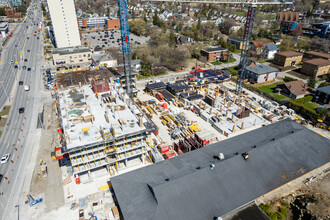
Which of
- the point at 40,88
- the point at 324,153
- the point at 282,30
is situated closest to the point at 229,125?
the point at 324,153

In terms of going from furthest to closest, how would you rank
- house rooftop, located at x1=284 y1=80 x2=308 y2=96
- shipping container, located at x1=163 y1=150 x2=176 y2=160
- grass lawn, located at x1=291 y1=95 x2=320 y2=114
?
house rooftop, located at x1=284 y1=80 x2=308 y2=96 < grass lawn, located at x1=291 y1=95 x2=320 y2=114 < shipping container, located at x1=163 y1=150 x2=176 y2=160

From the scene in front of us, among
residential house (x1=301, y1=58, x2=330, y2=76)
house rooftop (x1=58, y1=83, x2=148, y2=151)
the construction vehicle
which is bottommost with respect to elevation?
the construction vehicle

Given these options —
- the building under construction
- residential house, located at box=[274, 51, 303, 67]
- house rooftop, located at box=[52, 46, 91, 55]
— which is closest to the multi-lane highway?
house rooftop, located at box=[52, 46, 91, 55]

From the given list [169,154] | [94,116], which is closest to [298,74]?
[169,154]

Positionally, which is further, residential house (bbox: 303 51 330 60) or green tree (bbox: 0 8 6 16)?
green tree (bbox: 0 8 6 16)

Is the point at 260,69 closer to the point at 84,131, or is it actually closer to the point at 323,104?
the point at 323,104

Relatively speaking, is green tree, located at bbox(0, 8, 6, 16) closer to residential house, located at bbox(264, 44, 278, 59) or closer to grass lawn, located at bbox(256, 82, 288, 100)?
residential house, located at bbox(264, 44, 278, 59)
